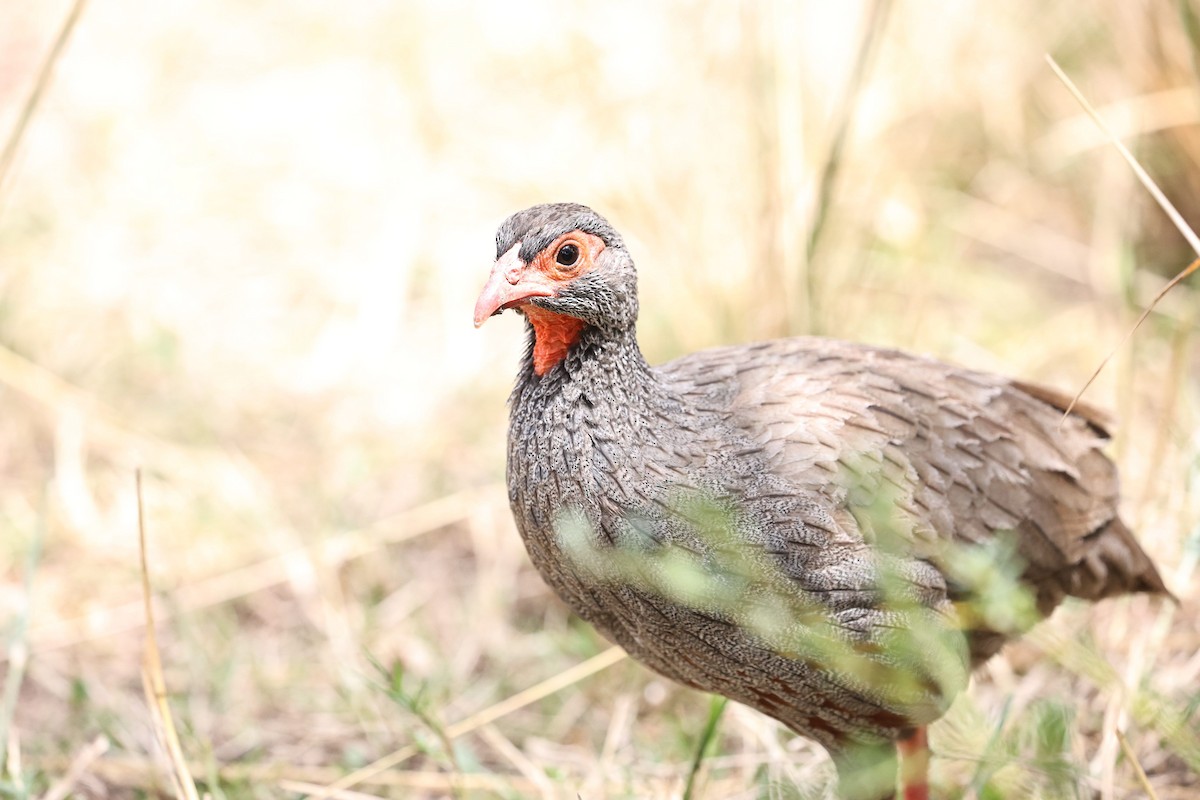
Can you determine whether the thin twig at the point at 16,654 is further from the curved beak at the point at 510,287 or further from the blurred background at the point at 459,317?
the curved beak at the point at 510,287

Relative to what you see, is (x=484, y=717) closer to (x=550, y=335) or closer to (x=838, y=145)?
(x=550, y=335)

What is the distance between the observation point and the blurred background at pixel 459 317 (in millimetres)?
3818

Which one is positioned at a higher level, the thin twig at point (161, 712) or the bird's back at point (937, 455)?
the bird's back at point (937, 455)

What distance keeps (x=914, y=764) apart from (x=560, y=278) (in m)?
1.49

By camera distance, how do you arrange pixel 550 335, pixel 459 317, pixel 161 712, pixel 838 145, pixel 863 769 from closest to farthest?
pixel 550 335 < pixel 161 712 < pixel 863 769 < pixel 838 145 < pixel 459 317

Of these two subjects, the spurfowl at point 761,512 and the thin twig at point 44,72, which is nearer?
the spurfowl at point 761,512

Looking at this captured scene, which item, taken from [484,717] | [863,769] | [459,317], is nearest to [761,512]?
[863,769]

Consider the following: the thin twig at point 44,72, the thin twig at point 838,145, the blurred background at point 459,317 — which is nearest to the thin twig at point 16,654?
the blurred background at point 459,317

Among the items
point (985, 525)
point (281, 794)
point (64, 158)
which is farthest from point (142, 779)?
point (64, 158)

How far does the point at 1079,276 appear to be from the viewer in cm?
595

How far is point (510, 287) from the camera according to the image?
2797mm

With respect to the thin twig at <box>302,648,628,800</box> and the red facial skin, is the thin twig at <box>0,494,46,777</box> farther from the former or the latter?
the red facial skin

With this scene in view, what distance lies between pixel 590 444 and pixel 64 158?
4.85 metres

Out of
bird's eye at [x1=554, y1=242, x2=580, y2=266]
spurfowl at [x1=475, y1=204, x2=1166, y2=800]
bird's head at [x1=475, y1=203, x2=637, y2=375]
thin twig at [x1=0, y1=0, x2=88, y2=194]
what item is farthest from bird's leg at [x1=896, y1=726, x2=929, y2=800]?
thin twig at [x1=0, y1=0, x2=88, y2=194]
